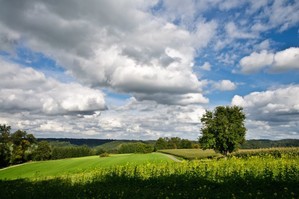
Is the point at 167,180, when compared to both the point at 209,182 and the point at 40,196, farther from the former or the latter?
the point at 40,196

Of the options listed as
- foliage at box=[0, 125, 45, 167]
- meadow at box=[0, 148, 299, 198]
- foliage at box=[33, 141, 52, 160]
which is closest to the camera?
meadow at box=[0, 148, 299, 198]

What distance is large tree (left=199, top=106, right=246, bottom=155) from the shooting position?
5125cm

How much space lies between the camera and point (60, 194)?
13.9 m

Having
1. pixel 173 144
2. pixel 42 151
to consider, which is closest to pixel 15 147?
pixel 42 151

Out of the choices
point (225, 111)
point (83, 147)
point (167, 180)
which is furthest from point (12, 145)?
point (167, 180)

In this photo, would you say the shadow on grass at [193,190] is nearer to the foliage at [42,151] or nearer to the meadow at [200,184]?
the meadow at [200,184]

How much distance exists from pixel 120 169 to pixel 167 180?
6181 millimetres

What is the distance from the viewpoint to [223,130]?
5156 cm

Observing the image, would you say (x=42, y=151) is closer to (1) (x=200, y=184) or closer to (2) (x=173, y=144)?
(2) (x=173, y=144)

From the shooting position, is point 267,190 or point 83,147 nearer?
point 267,190

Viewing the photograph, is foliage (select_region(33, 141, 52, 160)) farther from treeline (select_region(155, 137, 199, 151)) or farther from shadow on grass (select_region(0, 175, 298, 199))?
shadow on grass (select_region(0, 175, 298, 199))

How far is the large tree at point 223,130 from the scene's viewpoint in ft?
168

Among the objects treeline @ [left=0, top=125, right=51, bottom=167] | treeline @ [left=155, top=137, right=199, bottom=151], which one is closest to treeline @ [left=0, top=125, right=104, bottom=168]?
treeline @ [left=0, top=125, right=51, bottom=167]

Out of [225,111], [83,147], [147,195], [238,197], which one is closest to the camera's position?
[238,197]
